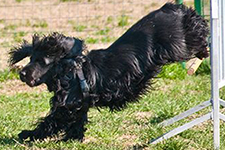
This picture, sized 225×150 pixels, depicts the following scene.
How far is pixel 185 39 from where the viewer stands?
17.1 feet

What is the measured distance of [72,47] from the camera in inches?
195

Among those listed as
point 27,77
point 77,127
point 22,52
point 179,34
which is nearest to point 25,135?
point 77,127

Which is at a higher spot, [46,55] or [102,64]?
[46,55]

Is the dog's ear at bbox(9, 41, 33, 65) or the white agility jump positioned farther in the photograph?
the dog's ear at bbox(9, 41, 33, 65)

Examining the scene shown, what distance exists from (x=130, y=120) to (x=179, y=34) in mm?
1326

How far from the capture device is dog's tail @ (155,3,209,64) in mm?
5102

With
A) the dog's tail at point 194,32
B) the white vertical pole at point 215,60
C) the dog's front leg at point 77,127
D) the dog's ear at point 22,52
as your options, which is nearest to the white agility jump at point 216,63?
the white vertical pole at point 215,60

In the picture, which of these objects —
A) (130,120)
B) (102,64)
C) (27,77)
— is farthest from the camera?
(130,120)

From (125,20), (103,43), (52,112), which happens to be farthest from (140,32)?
(125,20)

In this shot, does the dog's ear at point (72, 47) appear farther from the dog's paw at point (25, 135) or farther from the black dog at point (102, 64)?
the dog's paw at point (25, 135)

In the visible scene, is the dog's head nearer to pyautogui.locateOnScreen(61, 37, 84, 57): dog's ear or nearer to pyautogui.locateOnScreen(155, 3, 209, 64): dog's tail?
pyautogui.locateOnScreen(61, 37, 84, 57): dog's ear

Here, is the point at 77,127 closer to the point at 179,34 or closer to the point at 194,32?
the point at 179,34

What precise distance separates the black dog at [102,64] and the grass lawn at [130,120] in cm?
23

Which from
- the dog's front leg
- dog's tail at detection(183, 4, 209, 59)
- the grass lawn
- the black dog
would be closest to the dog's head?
the black dog
